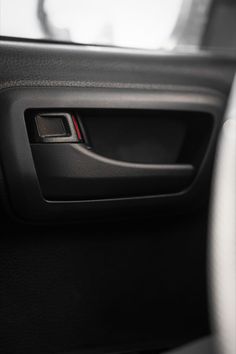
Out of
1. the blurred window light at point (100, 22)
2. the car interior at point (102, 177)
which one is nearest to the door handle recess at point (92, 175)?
the car interior at point (102, 177)

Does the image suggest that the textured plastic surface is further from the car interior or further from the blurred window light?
the blurred window light

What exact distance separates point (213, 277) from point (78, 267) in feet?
2.03

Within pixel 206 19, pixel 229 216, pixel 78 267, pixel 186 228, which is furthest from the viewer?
pixel 206 19

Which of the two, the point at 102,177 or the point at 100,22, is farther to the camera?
the point at 100,22

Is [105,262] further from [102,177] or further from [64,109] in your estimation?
[64,109]

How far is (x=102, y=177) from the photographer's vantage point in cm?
108

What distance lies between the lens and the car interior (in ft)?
3.40

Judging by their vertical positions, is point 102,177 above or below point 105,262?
above

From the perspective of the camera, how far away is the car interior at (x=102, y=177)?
1.04 metres

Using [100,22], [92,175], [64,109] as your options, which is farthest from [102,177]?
[100,22]

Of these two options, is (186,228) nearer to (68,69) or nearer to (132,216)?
(132,216)

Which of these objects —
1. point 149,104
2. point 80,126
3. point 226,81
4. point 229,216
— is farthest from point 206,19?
point 229,216

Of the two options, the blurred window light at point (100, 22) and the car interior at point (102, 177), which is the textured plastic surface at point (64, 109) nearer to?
the car interior at point (102, 177)

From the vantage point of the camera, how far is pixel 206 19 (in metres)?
1.49
